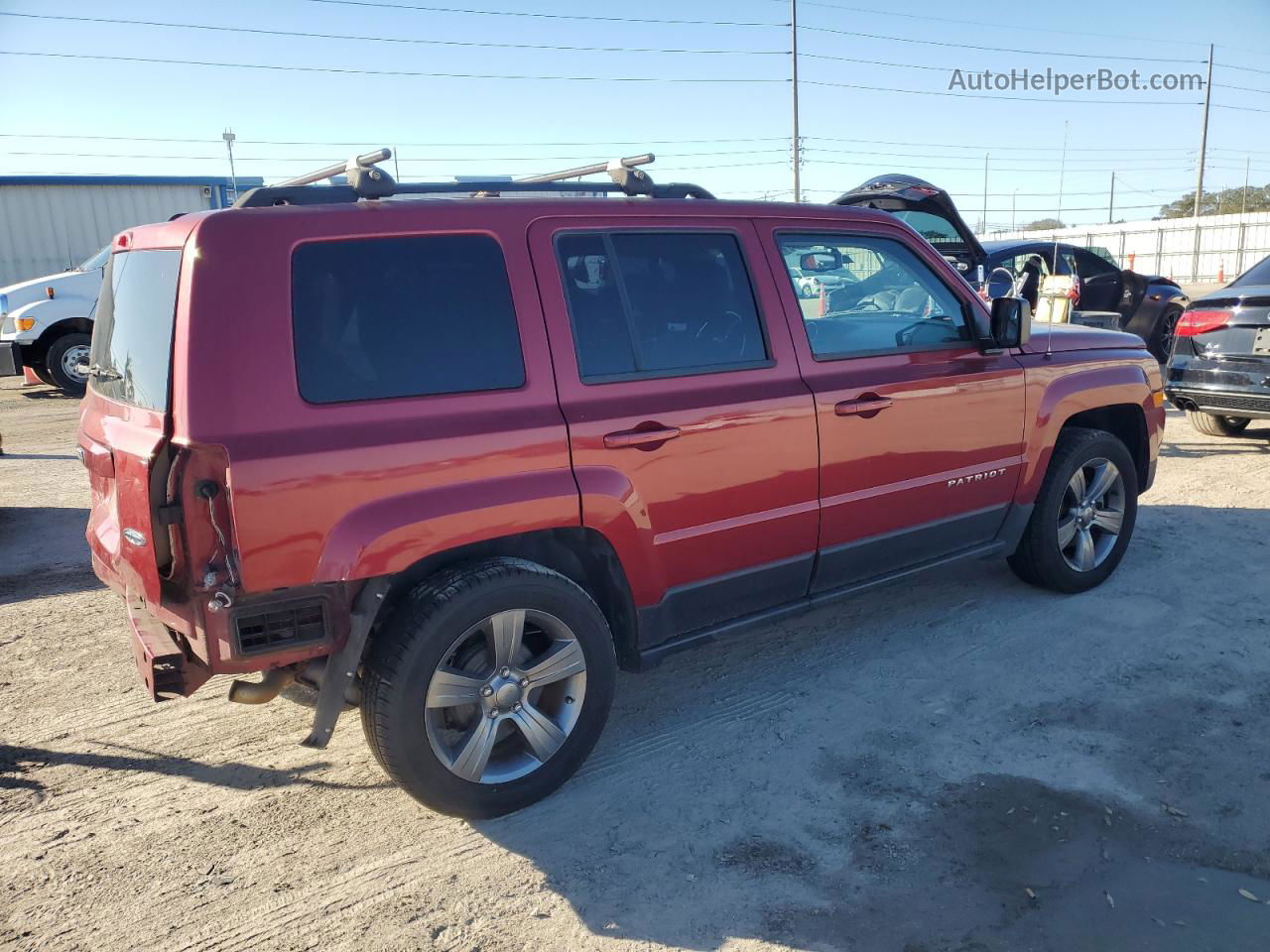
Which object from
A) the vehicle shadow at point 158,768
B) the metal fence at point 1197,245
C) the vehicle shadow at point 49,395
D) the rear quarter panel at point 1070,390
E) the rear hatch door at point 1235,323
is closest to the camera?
the vehicle shadow at point 158,768

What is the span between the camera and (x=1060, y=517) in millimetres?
4922

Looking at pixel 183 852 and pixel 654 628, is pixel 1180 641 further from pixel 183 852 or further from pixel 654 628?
pixel 183 852

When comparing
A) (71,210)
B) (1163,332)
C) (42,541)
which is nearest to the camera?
(42,541)

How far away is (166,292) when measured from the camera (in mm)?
2836

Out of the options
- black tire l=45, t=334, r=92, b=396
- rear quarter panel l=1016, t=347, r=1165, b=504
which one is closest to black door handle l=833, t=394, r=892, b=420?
rear quarter panel l=1016, t=347, r=1165, b=504

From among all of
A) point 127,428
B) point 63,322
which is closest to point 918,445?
point 127,428

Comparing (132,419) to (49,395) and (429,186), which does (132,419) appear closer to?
(429,186)

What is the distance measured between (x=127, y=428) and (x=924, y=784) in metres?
2.86

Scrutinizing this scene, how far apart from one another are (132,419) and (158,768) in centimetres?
140

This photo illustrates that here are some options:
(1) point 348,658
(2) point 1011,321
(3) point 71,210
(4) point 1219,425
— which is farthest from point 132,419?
(3) point 71,210

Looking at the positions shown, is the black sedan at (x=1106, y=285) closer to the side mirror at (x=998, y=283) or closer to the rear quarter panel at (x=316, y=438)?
the side mirror at (x=998, y=283)

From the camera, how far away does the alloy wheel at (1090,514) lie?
4.95 metres

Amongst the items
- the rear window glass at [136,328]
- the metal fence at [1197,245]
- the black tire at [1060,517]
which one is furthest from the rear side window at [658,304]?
the metal fence at [1197,245]

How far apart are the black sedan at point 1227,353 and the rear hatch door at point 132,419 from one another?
778cm
